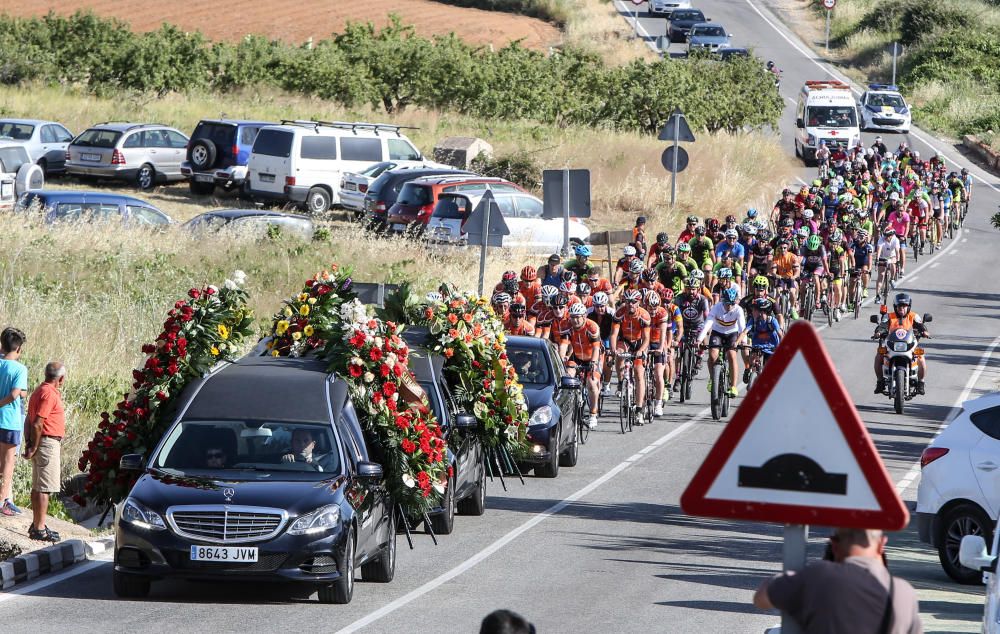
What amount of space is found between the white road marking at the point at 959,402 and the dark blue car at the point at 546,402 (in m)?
3.72

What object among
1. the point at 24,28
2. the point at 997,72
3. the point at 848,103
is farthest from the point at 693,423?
the point at 997,72

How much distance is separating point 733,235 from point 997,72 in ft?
186

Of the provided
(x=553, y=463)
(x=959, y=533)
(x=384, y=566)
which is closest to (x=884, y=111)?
(x=553, y=463)

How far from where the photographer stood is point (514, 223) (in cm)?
3456

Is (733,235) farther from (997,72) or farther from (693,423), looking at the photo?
(997,72)

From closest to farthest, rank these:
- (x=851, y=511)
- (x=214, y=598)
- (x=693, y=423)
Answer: (x=851, y=511)
(x=214, y=598)
(x=693, y=423)

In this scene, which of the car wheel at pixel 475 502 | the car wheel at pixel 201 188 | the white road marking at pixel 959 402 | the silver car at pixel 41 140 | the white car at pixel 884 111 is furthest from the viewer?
the white car at pixel 884 111

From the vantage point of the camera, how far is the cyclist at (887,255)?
35.1 meters

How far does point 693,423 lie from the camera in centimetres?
2312

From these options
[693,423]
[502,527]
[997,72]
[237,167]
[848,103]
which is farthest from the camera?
[997,72]

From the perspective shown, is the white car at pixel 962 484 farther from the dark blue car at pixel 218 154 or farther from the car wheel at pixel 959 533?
the dark blue car at pixel 218 154

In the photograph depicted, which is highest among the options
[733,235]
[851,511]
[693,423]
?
[851,511]

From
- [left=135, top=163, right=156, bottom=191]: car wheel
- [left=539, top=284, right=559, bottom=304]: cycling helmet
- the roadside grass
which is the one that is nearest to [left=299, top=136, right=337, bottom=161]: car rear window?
the roadside grass

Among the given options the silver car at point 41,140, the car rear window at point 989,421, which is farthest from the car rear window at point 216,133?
the car rear window at point 989,421
